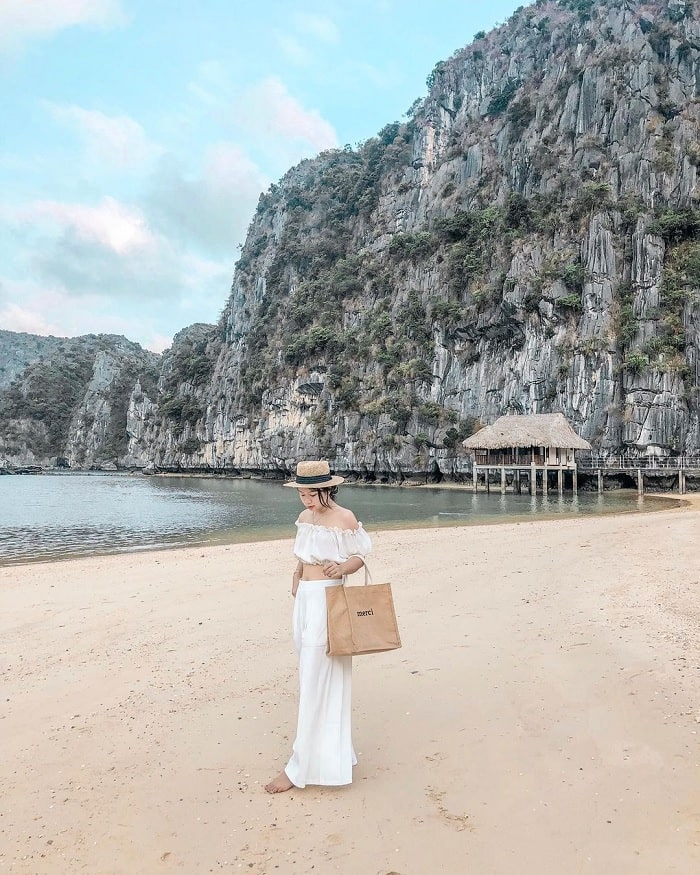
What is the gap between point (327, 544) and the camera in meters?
3.86

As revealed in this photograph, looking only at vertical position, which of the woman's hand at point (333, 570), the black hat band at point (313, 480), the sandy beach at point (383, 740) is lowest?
the sandy beach at point (383, 740)

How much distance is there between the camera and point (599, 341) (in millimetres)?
49219

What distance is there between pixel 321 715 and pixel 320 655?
14.7 inches

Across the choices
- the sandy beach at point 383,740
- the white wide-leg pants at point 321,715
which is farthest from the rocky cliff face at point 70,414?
the white wide-leg pants at point 321,715

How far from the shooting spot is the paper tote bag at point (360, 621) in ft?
11.8

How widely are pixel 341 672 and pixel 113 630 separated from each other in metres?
4.91

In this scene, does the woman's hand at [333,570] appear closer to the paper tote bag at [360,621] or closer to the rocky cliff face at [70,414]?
the paper tote bag at [360,621]

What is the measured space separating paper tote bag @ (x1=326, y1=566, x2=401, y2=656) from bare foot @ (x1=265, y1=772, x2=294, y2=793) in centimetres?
85

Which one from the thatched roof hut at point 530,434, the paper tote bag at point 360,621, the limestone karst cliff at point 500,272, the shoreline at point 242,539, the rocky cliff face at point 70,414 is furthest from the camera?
the rocky cliff face at point 70,414

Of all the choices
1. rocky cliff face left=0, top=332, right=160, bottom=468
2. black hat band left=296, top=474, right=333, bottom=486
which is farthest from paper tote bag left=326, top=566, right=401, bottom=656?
rocky cliff face left=0, top=332, right=160, bottom=468

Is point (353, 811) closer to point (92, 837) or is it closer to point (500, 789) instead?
point (500, 789)

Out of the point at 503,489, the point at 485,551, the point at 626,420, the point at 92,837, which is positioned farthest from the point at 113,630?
the point at 626,420

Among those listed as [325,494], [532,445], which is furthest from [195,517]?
[532,445]

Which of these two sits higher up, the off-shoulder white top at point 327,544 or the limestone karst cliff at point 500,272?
the limestone karst cliff at point 500,272
